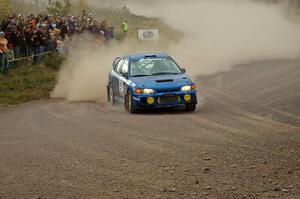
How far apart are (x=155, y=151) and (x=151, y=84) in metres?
5.53

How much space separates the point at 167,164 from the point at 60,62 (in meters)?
18.6

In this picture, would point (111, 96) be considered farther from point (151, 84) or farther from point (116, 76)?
point (151, 84)

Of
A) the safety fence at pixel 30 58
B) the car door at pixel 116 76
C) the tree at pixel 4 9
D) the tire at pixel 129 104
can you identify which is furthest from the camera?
the tree at pixel 4 9

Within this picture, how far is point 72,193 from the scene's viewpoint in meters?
8.32

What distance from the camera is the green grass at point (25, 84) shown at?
20.8 m

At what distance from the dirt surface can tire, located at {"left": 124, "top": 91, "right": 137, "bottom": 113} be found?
0.20 meters

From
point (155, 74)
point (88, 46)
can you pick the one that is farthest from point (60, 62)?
point (155, 74)

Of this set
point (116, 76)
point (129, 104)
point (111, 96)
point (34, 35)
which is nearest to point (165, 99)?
point (129, 104)

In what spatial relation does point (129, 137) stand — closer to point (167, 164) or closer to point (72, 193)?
point (167, 164)

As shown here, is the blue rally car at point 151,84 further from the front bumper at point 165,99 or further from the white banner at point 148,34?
the white banner at point 148,34

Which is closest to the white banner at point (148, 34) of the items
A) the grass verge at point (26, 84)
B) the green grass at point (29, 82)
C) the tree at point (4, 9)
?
the tree at point (4, 9)

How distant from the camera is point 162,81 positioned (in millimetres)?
16328

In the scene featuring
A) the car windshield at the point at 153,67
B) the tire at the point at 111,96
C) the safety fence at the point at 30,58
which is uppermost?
the car windshield at the point at 153,67

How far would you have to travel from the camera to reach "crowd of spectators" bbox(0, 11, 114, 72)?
23109mm
